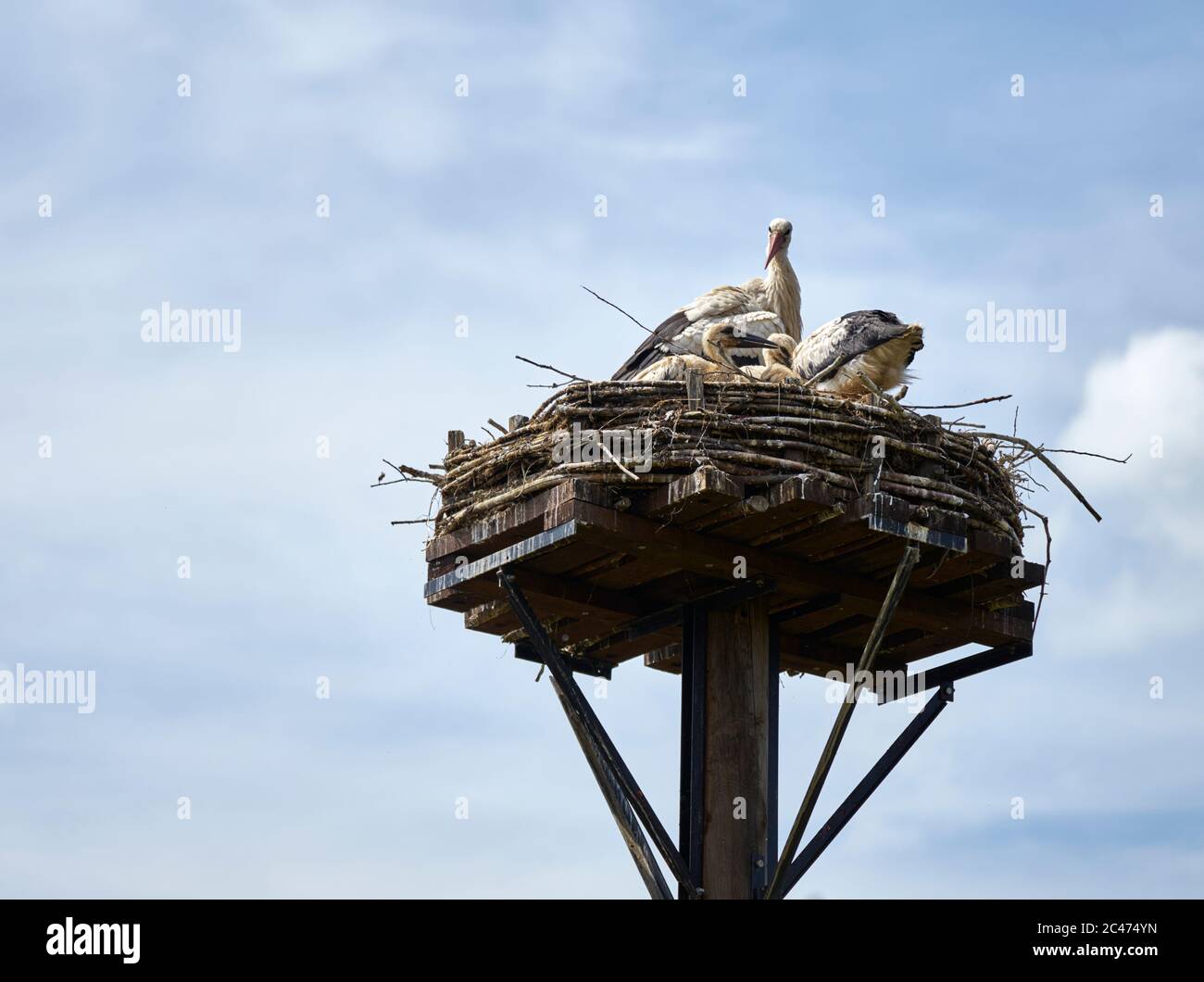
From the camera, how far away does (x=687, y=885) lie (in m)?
10.5

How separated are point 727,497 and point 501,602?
1921 mm

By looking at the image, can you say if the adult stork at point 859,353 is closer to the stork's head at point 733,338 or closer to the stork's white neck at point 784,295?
the stork's head at point 733,338

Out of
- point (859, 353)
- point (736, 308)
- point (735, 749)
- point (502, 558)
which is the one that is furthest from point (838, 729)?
point (736, 308)

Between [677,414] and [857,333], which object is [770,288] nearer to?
[857,333]

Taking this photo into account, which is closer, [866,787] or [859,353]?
[866,787]

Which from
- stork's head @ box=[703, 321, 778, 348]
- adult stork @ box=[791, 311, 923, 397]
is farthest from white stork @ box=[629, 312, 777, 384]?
adult stork @ box=[791, 311, 923, 397]

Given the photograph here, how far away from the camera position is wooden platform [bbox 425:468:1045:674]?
33.2 ft

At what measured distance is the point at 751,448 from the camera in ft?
33.9

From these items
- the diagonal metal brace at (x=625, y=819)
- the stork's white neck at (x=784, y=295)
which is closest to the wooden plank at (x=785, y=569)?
the diagonal metal brace at (x=625, y=819)

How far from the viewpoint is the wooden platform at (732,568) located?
33.2ft

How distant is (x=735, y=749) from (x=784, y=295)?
5.41 m

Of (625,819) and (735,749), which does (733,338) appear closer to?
(735,749)

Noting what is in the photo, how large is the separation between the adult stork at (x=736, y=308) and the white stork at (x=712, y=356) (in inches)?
3.5
